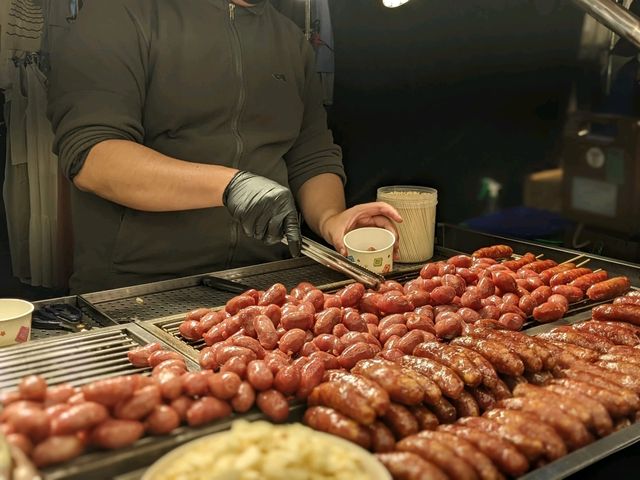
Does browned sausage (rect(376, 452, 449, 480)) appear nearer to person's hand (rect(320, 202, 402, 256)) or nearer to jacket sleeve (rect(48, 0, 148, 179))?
person's hand (rect(320, 202, 402, 256))

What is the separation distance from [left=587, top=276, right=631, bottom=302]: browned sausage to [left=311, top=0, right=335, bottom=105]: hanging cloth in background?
8.91 ft

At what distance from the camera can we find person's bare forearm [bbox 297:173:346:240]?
3.55 m

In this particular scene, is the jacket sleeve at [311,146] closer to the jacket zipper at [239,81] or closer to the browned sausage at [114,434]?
the jacket zipper at [239,81]

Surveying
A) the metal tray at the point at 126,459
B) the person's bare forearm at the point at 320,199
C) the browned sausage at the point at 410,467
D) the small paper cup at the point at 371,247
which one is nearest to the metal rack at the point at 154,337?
the metal tray at the point at 126,459

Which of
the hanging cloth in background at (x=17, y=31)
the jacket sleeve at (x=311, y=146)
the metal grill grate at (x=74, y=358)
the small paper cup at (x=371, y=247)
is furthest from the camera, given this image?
the hanging cloth in background at (x=17, y=31)

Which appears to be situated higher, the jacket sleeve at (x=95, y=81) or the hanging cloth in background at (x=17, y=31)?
the hanging cloth in background at (x=17, y=31)

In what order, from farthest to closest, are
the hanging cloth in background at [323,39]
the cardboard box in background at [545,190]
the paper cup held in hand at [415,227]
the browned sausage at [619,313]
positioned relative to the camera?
the hanging cloth in background at [323,39], the cardboard box in background at [545,190], the paper cup held in hand at [415,227], the browned sausage at [619,313]

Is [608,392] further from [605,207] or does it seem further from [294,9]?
[294,9]

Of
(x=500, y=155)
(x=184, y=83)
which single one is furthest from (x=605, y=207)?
(x=184, y=83)

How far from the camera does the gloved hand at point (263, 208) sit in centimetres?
274

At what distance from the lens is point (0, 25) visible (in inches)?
171

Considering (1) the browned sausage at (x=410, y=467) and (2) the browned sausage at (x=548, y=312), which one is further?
(2) the browned sausage at (x=548, y=312)

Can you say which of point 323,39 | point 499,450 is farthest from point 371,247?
point 323,39

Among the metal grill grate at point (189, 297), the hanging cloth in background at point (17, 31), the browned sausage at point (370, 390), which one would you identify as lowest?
the metal grill grate at point (189, 297)
